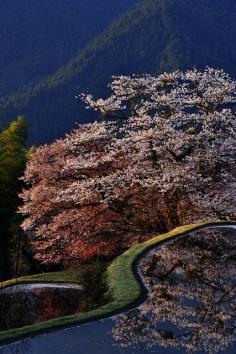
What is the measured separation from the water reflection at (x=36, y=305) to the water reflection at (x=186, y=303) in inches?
91.6

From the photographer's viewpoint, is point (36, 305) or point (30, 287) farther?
point (30, 287)

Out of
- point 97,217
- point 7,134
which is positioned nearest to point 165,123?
point 97,217

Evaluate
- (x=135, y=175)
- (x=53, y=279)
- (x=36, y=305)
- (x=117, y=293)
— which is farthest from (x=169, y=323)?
(x=135, y=175)

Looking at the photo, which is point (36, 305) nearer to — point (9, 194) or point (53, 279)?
point (53, 279)

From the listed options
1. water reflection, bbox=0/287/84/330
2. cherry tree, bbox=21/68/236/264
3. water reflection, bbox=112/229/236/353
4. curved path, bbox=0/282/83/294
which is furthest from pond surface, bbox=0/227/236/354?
cherry tree, bbox=21/68/236/264

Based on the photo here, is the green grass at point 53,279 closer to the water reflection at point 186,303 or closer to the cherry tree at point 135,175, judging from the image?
the water reflection at point 186,303

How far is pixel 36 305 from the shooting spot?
56.7 ft

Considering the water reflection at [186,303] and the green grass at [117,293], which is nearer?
the water reflection at [186,303]

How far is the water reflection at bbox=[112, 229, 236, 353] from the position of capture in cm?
1063

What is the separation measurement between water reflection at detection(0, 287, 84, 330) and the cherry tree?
6899 mm

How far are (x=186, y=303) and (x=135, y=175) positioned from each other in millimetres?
13360

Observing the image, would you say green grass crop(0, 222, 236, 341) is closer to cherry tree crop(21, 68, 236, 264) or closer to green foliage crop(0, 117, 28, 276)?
cherry tree crop(21, 68, 236, 264)

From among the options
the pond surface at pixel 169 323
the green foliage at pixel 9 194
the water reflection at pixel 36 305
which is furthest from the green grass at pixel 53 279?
the green foliage at pixel 9 194

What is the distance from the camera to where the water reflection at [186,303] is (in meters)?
10.6
